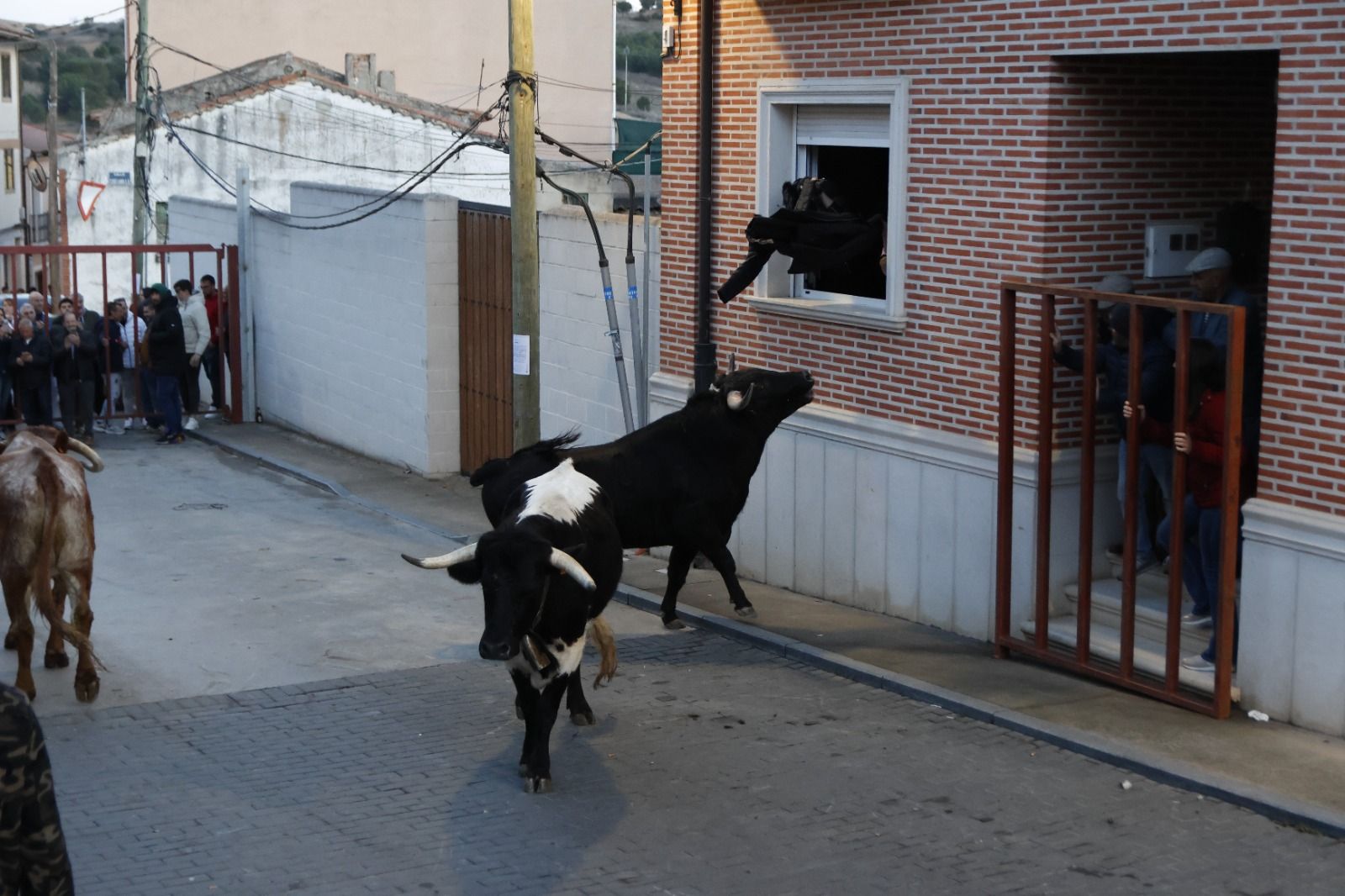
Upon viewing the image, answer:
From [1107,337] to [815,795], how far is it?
3.88 meters

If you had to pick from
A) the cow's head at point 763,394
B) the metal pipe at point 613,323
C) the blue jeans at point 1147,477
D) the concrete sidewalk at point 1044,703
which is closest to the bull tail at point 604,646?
the concrete sidewalk at point 1044,703

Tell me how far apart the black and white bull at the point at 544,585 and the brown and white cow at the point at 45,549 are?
284 centimetres

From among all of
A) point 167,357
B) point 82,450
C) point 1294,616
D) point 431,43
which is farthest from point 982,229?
point 431,43

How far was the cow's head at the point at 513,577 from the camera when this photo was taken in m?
7.49

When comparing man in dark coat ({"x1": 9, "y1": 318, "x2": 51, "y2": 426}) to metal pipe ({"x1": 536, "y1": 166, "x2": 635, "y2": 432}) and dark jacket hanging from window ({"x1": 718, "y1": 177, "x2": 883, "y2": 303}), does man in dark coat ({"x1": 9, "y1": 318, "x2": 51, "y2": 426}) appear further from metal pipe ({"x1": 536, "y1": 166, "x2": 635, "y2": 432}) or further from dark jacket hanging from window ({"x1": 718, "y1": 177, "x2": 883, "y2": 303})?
dark jacket hanging from window ({"x1": 718, "y1": 177, "x2": 883, "y2": 303})

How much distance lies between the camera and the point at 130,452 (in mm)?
Result: 20234

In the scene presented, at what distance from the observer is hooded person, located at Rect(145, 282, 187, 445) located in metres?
20.7

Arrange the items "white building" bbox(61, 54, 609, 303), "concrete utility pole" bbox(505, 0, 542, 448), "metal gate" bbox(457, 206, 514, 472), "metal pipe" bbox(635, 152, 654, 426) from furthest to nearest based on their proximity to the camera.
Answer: "white building" bbox(61, 54, 609, 303) < "metal gate" bbox(457, 206, 514, 472) < "metal pipe" bbox(635, 152, 654, 426) < "concrete utility pole" bbox(505, 0, 542, 448)

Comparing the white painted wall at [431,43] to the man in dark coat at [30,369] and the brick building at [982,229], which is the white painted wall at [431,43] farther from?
the brick building at [982,229]

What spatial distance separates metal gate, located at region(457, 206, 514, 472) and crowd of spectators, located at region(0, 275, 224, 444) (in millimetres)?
4891

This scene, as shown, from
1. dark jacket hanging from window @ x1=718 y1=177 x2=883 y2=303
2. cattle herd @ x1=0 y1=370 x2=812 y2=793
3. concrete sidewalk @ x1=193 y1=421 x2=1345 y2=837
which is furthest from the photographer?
dark jacket hanging from window @ x1=718 y1=177 x2=883 y2=303

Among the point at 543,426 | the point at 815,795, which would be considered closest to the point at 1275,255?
the point at 815,795

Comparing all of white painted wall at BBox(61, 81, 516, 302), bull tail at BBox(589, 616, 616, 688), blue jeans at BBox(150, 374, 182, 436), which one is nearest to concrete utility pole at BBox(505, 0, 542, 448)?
bull tail at BBox(589, 616, 616, 688)

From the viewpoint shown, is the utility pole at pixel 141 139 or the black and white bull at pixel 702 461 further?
the utility pole at pixel 141 139
